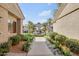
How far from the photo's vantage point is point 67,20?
4.34 m

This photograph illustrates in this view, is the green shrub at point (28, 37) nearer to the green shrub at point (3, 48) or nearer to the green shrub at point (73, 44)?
the green shrub at point (3, 48)

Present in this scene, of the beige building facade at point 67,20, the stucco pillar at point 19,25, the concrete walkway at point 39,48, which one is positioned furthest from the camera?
the stucco pillar at point 19,25

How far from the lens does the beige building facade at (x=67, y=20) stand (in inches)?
163

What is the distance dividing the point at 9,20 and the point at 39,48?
3.37ft

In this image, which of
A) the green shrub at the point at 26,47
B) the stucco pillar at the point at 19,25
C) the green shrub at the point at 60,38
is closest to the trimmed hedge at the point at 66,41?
the green shrub at the point at 60,38

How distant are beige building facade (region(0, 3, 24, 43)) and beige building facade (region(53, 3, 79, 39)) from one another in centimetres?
92

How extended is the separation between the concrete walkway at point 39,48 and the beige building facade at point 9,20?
1.61 ft

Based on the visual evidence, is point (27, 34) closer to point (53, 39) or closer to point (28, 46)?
point (28, 46)

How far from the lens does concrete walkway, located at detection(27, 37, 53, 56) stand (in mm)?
4266

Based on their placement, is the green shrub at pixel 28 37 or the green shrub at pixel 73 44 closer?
the green shrub at pixel 73 44

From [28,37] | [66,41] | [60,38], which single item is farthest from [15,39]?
[66,41]

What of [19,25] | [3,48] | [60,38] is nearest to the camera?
[3,48]

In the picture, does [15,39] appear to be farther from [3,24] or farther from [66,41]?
[66,41]

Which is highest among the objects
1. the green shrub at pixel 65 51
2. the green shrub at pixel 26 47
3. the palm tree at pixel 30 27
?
the palm tree at pixel 30 27
